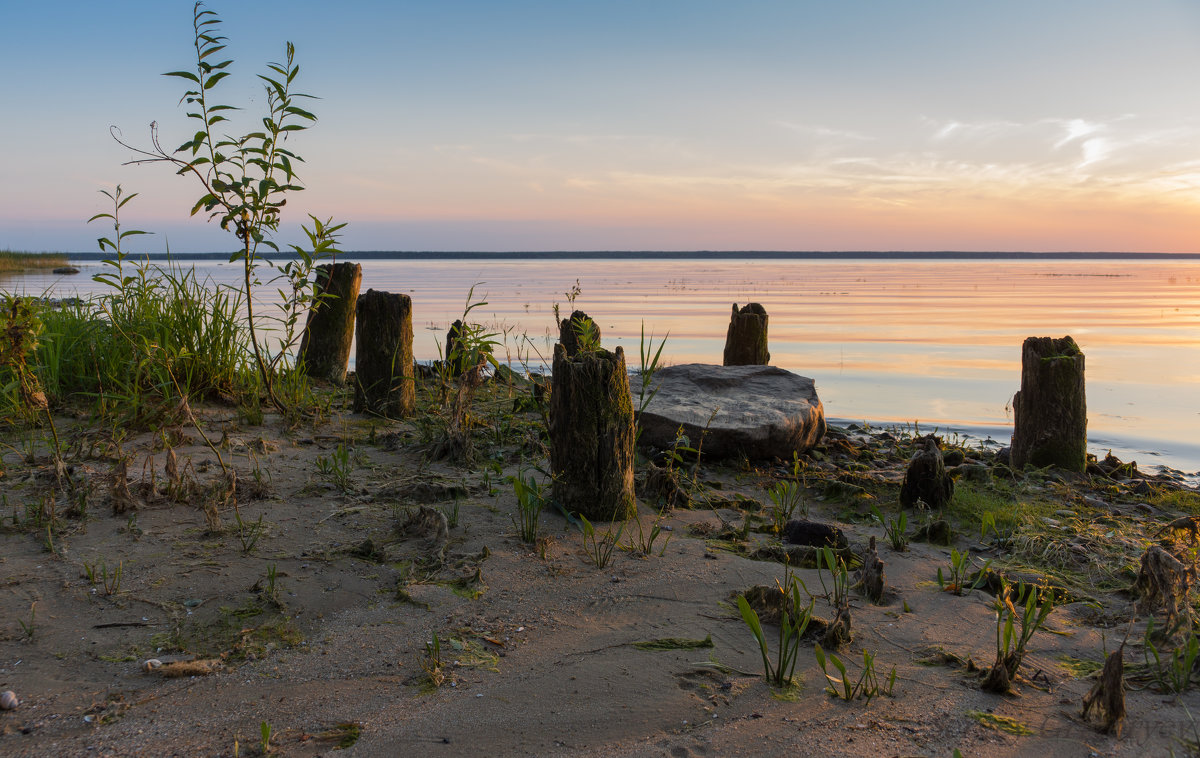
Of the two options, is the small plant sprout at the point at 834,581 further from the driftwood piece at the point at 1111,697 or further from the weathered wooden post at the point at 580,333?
the weathered wooden post at the point at 580,333

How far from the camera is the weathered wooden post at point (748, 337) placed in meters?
8.00

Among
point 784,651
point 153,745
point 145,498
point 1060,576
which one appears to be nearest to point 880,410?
point 1060,576

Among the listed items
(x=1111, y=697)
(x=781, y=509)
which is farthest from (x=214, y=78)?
(x=1111, y=697)

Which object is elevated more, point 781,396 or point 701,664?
point 781,396

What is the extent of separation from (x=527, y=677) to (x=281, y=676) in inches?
33.6

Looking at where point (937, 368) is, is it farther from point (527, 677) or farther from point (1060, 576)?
point (527, 677)

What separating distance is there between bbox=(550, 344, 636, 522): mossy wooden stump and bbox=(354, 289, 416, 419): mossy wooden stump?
9.20 feet

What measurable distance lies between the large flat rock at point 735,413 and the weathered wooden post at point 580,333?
63 centimetres

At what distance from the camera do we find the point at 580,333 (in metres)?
5.59

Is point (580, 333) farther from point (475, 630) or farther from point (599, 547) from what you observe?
point (475, 630)

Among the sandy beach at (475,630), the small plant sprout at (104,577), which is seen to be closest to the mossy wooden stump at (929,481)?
the sandy beach at (475,630)

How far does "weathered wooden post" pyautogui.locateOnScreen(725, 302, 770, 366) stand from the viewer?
800 centimetres

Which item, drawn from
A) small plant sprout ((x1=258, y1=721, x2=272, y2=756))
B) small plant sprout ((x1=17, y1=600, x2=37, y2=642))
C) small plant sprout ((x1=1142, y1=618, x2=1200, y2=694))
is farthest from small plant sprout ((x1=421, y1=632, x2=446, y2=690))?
small plant sprout ((x1=1142, y1=618, x2=1200, y2=694))

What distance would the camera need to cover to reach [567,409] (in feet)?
13.7
